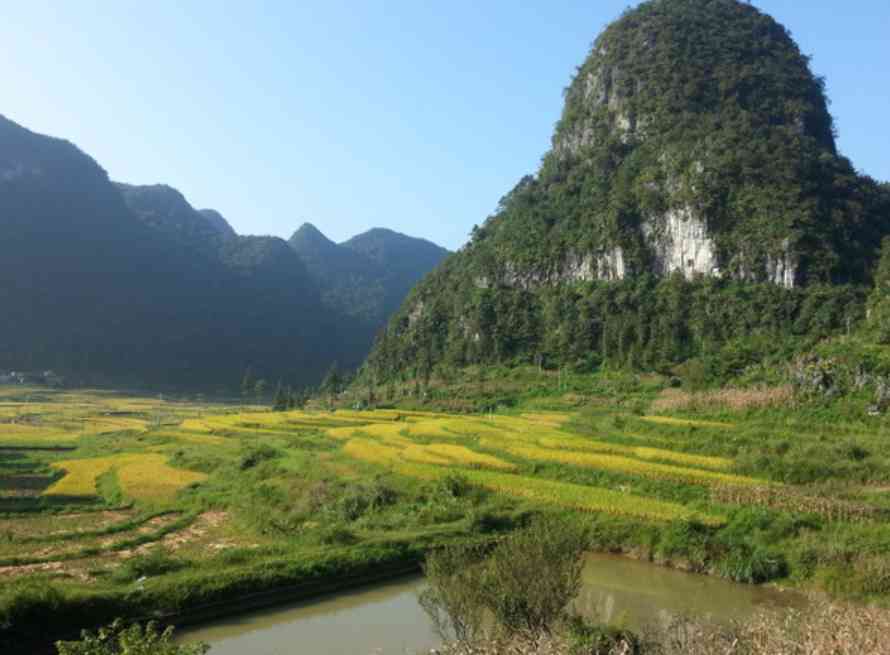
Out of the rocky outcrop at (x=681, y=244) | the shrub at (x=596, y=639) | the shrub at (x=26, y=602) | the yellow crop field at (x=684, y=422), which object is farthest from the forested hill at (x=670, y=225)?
the shrub at (x=26, y=602)

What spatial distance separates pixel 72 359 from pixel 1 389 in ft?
140

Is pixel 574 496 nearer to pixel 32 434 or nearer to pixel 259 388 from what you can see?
pixel 32 434

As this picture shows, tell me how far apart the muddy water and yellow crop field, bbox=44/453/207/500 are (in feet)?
45.5

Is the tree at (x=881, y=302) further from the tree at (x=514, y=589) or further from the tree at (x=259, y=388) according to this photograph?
the tree at (x=259, y=388)

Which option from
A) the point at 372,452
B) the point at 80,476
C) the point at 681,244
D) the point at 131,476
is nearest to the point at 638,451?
the point at 372,452

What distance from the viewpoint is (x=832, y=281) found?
6575 centimetres

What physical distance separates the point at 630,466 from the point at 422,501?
8362 millimetres

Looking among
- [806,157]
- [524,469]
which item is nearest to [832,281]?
[806,157]

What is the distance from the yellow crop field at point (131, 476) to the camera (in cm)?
2966

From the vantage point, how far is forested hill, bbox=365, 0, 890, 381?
65938mm

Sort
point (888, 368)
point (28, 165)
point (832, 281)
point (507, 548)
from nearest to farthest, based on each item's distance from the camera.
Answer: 1. point (507, 548)
2. point (888, 368)
3. point (832, 281)
4. point (28, 165)

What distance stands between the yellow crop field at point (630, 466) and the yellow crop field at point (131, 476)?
1529cm

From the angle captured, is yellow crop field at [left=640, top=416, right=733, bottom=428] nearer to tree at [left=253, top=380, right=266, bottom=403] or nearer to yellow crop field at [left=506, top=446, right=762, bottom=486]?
yellow crop field at [left=506, top=446, right=762, bottom=486]

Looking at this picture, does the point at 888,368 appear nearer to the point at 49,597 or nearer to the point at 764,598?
the point at 764,598
